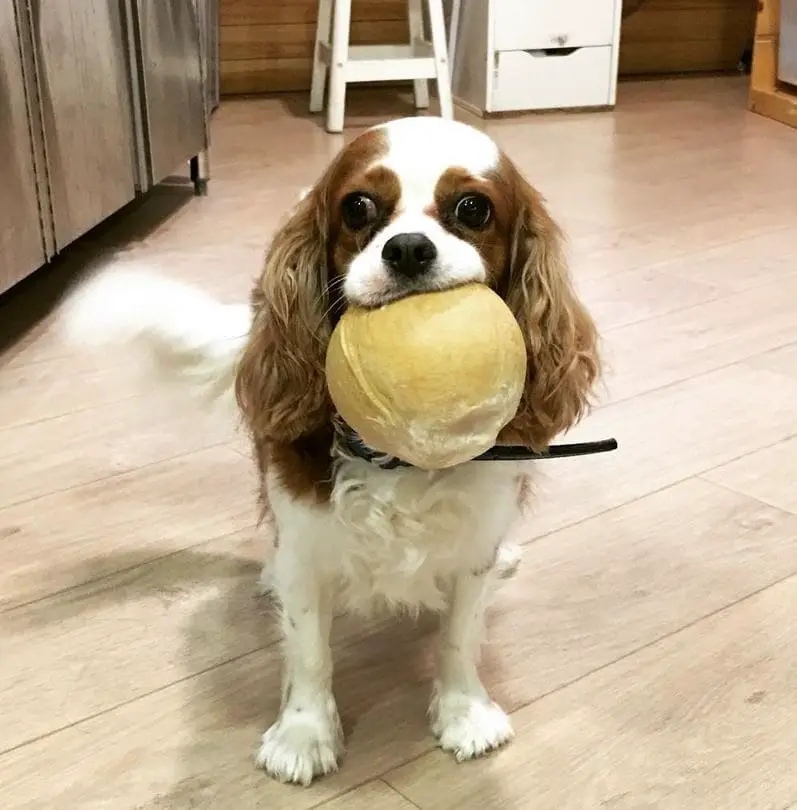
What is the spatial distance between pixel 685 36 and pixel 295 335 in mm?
5232

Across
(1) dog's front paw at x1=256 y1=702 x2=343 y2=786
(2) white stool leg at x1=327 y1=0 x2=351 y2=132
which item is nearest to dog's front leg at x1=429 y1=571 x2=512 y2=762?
(1) dog's front paw at x1=256 y1=702 x2=343 y2=786

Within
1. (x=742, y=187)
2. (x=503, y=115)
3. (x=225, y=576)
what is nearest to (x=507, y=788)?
(x=225, y=576)

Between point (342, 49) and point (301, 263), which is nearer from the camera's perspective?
point (301, 263)

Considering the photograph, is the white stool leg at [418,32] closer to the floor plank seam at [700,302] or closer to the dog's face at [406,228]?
the floor plank seam at [700,302]

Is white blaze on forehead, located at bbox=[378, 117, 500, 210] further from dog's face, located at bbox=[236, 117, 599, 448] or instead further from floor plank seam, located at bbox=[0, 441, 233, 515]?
floor plank seam, located at bbox=[0, 441, 233, 515]

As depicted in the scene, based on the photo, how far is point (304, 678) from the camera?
3.77ft

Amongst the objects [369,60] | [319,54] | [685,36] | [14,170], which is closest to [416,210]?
[14,170]

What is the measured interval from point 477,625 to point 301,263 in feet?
1.44

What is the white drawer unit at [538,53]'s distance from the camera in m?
4.52

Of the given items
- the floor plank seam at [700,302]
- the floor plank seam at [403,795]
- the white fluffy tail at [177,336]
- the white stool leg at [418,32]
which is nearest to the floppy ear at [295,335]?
the white fluffy tail at [177,336]

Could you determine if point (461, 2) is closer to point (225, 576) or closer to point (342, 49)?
point (342, 49)

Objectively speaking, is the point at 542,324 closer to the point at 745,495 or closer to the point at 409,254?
the point at 409,254

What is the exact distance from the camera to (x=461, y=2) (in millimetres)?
4754

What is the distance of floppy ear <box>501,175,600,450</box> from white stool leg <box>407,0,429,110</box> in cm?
361
